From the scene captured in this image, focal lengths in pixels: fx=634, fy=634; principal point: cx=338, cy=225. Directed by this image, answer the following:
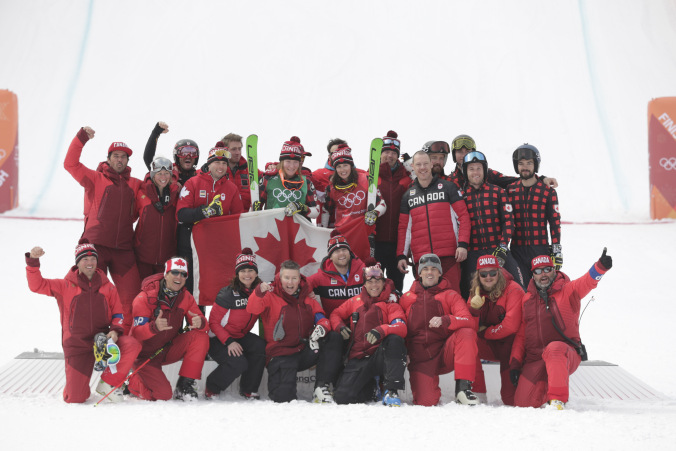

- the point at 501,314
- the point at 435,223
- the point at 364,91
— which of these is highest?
the point at 364,91

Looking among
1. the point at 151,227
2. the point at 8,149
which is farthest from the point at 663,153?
the point at 8,149

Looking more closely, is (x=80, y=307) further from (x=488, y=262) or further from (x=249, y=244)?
(x=488, y=262)

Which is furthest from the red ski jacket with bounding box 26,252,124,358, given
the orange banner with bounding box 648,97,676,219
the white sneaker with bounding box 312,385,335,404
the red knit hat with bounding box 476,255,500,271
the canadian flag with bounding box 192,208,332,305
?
the orange banner with bounding box 648,97,676,219

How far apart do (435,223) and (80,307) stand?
2.48m

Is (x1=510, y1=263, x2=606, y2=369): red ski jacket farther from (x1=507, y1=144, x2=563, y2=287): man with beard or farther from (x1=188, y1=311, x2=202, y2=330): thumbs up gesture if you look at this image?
(x1=188, y1=311, x2=202, y2=330): thumbs up gesture

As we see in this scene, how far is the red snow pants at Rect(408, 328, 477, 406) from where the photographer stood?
3.87 m

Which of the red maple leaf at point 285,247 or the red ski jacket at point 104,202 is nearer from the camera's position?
the red ski jacket at point 104,202

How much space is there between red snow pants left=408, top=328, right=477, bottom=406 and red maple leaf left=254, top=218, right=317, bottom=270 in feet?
4.54

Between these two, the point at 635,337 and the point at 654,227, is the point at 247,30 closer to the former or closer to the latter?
the point at 654,227

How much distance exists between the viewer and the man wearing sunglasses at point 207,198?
4.70 metres

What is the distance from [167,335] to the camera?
13.5 ft

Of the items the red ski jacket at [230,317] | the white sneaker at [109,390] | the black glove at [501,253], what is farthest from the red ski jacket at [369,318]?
the white sneaker at [109,390]

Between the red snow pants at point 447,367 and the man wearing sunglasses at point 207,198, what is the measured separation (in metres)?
1.89

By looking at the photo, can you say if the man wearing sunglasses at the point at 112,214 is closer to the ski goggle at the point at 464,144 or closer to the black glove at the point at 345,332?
the black glove at the point at 345,332
